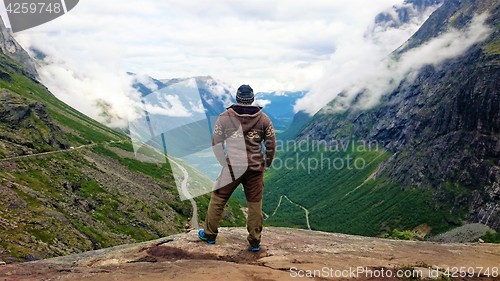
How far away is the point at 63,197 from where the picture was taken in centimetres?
10281

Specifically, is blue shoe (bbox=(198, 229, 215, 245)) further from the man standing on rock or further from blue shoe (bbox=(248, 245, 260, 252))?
blue shoe (bbox=(248, 245, 260, 252))

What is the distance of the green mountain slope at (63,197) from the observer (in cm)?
7326

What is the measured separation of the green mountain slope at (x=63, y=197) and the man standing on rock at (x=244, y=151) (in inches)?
1984

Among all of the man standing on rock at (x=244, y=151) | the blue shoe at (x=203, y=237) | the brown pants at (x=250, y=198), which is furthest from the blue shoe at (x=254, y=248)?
the blue shoe at (x=203, y=237)

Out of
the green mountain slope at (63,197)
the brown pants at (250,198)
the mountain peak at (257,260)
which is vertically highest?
the brown pants at (250,198)

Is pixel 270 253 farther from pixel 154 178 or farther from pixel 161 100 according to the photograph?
pixel 154 178

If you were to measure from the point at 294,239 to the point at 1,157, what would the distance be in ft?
355

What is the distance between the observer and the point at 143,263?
51.9ft

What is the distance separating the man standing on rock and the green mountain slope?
5038cm

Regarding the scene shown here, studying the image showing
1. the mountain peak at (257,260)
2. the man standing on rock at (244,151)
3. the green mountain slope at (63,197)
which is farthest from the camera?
the green mountain slope at (63,197)

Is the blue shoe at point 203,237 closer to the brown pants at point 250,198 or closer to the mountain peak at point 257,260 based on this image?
the mountain peak at point 257,260

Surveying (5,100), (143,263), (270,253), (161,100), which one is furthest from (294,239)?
(5,100)

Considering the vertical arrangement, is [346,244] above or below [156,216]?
above

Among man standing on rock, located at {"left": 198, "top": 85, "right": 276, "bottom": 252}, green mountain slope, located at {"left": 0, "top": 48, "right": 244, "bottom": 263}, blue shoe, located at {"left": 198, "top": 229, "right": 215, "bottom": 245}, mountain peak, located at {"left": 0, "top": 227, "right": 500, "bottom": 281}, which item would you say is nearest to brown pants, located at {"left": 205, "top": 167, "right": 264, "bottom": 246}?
man standing on rock, located at {"left": 198, "top": 85, "right": 276, "bottom": 252}
